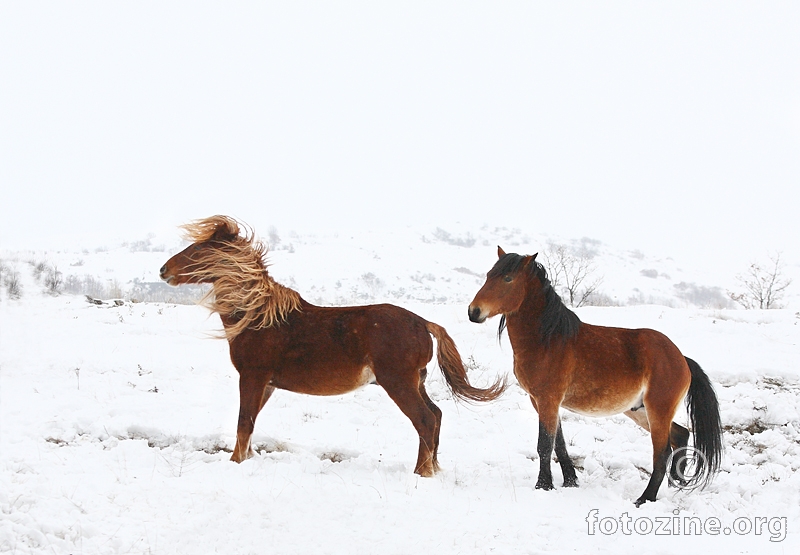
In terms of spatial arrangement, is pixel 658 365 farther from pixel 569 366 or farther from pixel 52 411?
pixel 52 411

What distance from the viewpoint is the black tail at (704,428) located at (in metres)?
5.20

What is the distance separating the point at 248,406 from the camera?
535 centimetres

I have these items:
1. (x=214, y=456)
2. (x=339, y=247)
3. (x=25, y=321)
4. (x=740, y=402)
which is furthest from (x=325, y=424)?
(x=339, y=247)

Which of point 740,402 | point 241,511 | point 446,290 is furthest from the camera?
point 446,290

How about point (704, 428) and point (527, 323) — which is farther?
point (527, 323)

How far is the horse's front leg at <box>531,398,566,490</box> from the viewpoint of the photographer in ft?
16.6

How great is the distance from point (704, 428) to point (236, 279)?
491cm

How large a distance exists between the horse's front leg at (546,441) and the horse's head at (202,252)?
12.0ft

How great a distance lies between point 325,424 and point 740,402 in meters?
6.18

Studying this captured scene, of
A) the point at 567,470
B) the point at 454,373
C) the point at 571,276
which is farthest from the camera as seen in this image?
the point at 571,276

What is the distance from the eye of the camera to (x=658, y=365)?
5074 millimetres

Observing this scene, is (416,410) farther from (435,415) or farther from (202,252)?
(202,252)

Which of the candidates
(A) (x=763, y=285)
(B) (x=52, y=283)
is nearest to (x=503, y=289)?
(B) (x=52, y=283)

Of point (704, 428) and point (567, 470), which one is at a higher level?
point (704, 428)
